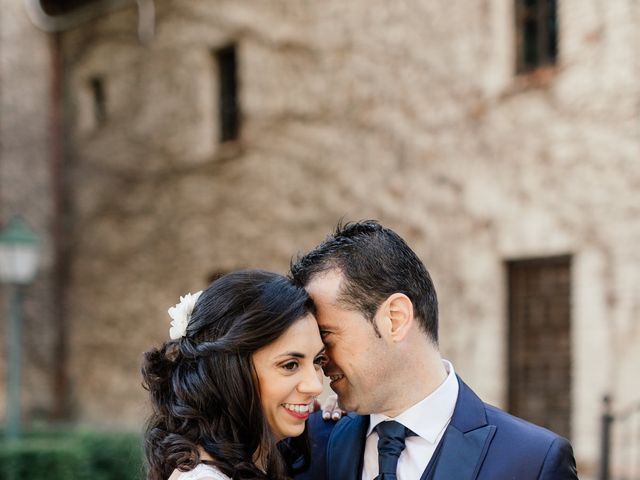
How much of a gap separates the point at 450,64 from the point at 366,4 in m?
1.52

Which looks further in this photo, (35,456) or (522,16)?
(522,16)

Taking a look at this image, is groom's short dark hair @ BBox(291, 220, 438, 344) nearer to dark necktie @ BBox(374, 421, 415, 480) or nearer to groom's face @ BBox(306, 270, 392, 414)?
groom's face @ BBox(306, 270, 392, 414)

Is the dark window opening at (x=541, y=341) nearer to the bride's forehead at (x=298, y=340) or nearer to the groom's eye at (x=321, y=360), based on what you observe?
the groom's eye at (x=321, y=360)

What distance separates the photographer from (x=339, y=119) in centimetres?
1009

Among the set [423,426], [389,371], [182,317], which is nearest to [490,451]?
[423,426]

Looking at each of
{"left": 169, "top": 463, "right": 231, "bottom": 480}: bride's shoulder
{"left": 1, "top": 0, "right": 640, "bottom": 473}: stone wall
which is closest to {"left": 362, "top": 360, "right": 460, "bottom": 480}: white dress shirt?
{"left": 169, "top": 463, "right": 231, "bottom": 480}: bride's shoulder

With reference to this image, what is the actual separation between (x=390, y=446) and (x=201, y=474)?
0.55 m

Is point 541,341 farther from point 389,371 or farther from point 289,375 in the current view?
point 289,375

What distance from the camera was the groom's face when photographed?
2.56 meters

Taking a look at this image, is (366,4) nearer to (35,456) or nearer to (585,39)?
(585,39)

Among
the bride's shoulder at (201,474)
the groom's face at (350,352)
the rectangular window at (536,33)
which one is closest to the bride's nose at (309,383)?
the groom's face at (350,352)

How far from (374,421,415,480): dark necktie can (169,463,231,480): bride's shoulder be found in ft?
1.46

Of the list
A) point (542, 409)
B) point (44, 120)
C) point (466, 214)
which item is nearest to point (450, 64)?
point (466, 214)

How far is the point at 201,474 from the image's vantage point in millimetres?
2291
